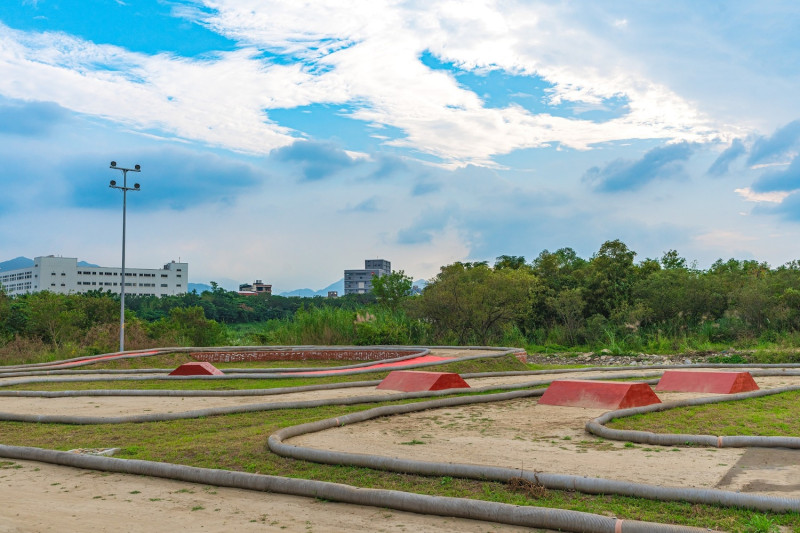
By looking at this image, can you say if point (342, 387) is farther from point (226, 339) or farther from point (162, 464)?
point (226, 339)

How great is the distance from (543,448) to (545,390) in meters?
4.77

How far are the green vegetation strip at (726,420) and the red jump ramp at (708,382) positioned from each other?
3.37 ft

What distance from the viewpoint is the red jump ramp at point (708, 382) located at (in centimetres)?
1266

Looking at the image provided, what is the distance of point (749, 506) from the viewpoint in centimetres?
524

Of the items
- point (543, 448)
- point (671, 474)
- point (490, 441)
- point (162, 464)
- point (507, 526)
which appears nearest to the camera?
point (507, 526)

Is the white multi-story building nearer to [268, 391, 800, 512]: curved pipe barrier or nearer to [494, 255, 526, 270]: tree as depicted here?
[494, 255, 526, 270]: tree

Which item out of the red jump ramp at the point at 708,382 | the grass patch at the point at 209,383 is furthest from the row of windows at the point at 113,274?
the red jump ramp at the point at 708,382

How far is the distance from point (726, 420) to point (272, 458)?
20.2 feet

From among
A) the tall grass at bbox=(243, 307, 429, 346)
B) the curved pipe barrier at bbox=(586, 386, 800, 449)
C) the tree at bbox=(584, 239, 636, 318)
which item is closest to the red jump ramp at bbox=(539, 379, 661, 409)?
the curved pipe barrier at bbox=(586, 386, 800, 449)

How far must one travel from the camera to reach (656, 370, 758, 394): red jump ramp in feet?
41.5

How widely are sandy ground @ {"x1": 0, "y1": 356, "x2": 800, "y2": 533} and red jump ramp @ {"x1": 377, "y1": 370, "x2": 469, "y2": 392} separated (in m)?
3.01

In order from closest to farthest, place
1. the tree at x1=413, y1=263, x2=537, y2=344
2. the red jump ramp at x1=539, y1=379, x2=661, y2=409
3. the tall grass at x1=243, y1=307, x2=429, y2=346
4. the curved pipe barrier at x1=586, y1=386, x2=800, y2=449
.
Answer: the curved pipe barrier at x1=586, y1=386, x2=800, y2=449, the red jump ramp at x1=539, y1=379, x2=661, y2=409, the tall grass at x1=243, y1=307, x2=429, y2=346, the tree at x1=413, y1=263, x2=537, y2=344

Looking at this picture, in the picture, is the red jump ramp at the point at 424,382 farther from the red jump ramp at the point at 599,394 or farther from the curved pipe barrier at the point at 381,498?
the curved pipe barrier at the point at 381,498

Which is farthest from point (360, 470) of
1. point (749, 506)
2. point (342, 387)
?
point (342, 387)
